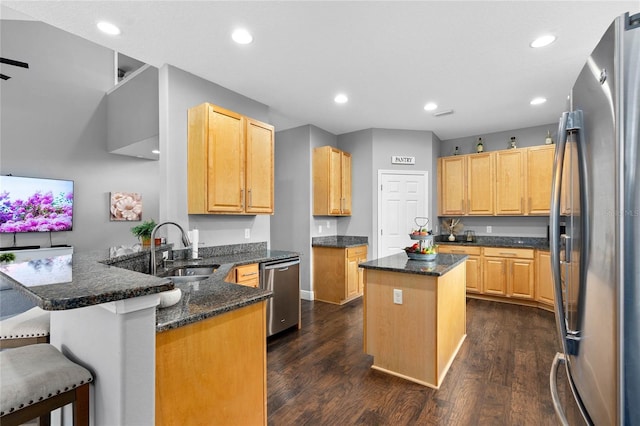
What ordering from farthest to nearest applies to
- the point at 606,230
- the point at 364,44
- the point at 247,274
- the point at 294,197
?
the point at 294,197 < the point at 247,274 < the point at 364,44 < the point at 606,230

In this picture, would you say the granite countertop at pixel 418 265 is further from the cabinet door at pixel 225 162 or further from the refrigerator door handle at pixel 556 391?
the cabinet door at pixel 225 162

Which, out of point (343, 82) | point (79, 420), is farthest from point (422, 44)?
point (79, 420)

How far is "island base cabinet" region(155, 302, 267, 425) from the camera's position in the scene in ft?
3.76

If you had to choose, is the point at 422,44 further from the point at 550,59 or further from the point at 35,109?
the point at 35,109

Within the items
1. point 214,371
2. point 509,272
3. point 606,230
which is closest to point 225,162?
point 214,371

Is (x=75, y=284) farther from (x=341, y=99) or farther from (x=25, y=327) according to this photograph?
(x=341, y=99)

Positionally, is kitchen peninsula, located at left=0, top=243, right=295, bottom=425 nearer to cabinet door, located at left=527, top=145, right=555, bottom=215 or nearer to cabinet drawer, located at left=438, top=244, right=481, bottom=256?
cabinet drawer, located at left=438, top=244, right=481, bottom=256

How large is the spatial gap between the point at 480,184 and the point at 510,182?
0.44 m

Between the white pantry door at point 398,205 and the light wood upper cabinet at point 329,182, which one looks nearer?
the light wood upper cabinet at point 329,182

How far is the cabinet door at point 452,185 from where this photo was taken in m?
5.38

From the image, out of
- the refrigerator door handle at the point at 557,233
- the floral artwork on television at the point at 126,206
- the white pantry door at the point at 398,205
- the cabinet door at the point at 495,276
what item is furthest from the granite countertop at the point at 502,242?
the floral artwork on television at the point at 126,206

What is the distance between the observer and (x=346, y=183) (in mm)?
5234

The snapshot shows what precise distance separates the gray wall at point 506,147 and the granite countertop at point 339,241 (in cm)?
209

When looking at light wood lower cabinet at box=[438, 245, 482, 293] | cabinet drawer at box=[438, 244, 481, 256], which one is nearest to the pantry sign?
cabinet drawer at box=[438, 244, 481, 256]
